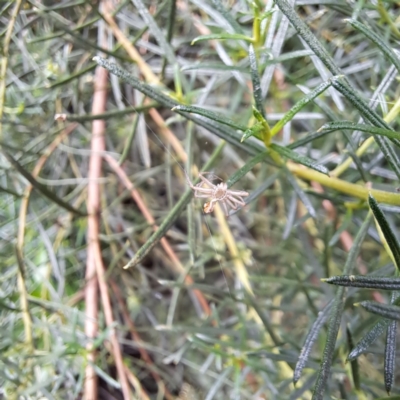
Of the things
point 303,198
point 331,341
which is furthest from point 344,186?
point 331,341

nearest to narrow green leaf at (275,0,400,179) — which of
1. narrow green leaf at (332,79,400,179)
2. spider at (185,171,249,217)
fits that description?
narrow green leaf at (332,79,400,179)

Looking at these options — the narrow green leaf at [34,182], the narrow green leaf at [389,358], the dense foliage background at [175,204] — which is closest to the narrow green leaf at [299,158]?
the dense foliage background at [175,204]

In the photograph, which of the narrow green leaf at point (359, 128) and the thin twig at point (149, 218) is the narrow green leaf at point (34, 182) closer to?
the thin twig at point (149, 218)

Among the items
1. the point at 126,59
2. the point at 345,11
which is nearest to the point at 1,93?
the point at 126,59

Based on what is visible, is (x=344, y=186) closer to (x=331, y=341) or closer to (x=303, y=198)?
(x=303, y=198)

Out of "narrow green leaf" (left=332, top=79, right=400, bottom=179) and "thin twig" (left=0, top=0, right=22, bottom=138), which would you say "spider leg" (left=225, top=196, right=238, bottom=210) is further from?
"thin twig" (left=0, top=0, right=22, bottom=138)

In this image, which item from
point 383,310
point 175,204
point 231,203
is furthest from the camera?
point 175,204
